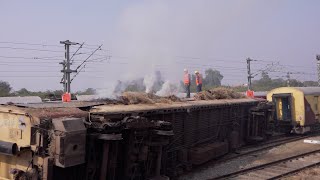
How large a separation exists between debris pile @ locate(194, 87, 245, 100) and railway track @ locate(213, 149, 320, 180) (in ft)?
11.2

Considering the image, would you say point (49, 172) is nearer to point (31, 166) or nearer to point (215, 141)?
point (31, 166)

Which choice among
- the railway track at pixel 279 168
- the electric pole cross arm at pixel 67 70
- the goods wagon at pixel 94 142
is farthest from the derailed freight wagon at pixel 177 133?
the electric pole cross arm at pixel 67 70

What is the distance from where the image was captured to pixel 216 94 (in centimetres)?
1359

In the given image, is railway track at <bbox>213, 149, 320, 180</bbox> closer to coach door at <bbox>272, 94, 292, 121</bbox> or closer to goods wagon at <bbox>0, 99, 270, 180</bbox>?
goods wagon at <bbox>0, 99, 270, 180</bbox>

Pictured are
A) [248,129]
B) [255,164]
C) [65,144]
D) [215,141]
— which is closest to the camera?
[65,144]

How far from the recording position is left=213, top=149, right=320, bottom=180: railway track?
9.55 metres

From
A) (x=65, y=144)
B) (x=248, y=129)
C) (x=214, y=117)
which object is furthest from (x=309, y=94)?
(x=65, y=144)

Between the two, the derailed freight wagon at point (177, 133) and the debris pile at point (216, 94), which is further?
the debris pile at point (216, 94)

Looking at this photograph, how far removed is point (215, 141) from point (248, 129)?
314 centimetres

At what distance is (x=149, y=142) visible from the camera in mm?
7668

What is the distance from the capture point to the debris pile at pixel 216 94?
1280cm

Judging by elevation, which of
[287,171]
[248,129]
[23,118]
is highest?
[23,118]

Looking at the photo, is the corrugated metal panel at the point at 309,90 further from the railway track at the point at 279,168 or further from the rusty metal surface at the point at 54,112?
the rusty metal surface at the point at 54,112

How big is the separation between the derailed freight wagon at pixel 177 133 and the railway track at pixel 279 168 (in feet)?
4.04
